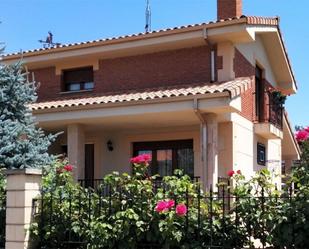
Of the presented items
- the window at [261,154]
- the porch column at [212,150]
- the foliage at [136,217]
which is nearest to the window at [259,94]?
the window at [261,154]

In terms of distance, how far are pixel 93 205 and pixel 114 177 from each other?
518 mm

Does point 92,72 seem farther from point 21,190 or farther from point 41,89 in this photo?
point 21,190

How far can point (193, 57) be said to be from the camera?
14375mm

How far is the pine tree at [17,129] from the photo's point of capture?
941 centimetres

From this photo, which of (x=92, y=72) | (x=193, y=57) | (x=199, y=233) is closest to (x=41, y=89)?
(x=92, y=72)

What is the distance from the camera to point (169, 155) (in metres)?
14.8

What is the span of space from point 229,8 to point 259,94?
3.17 m

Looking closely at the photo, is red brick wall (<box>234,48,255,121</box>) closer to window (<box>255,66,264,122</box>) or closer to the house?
the house

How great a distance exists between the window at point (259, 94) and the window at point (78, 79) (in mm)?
5419

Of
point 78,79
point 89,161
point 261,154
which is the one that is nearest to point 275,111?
point 261,154

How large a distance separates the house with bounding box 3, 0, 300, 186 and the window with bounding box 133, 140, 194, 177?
3cm

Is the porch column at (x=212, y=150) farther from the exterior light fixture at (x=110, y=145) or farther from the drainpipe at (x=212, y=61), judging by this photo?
the exterior light fixture at (x=110, y=145)

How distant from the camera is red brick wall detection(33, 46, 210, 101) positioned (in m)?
14.3

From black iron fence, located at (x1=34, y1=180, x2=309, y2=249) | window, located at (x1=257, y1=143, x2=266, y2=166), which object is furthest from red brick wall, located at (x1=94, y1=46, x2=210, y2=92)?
black iron fence, located at (x1=34, y1=180, x2=309, y2=249)
